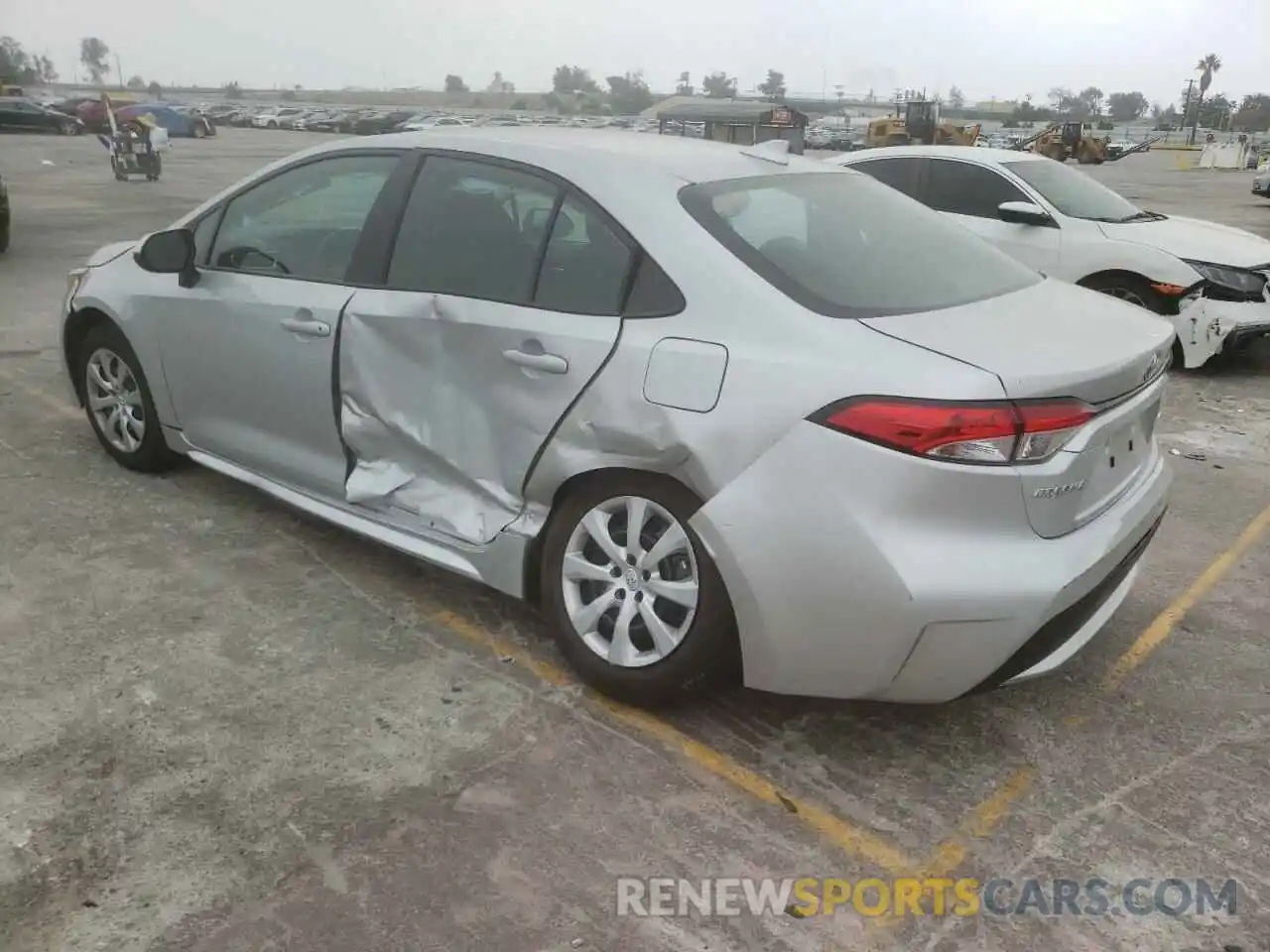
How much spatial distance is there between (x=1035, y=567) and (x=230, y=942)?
201 cm

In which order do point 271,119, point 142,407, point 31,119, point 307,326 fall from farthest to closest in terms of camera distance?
1. point 271,119
2. point 31,119
3. point 142,407
4. point 307,326

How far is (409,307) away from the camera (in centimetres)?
344

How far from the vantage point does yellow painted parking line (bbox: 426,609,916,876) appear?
258cm

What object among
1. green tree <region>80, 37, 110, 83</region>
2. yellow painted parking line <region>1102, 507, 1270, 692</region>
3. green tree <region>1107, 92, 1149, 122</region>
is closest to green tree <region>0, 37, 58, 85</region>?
green tree <region>80, 37, 110, 83</region>

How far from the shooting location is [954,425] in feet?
8.12

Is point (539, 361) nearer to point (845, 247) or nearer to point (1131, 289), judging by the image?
point (845, 247)

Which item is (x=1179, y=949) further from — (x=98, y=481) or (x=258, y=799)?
(x=98, y=481)

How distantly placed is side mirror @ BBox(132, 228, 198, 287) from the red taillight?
2.81 metres

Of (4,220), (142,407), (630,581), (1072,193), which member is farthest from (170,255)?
(4,220)

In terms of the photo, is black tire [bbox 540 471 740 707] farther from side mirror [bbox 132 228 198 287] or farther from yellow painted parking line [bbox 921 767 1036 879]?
side mirror [bbox 132 228 198 287]

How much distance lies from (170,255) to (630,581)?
2.42 m

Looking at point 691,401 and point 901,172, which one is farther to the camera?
point 901,172

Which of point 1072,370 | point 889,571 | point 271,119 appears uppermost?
point 271,119

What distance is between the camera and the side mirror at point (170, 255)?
413 cm
